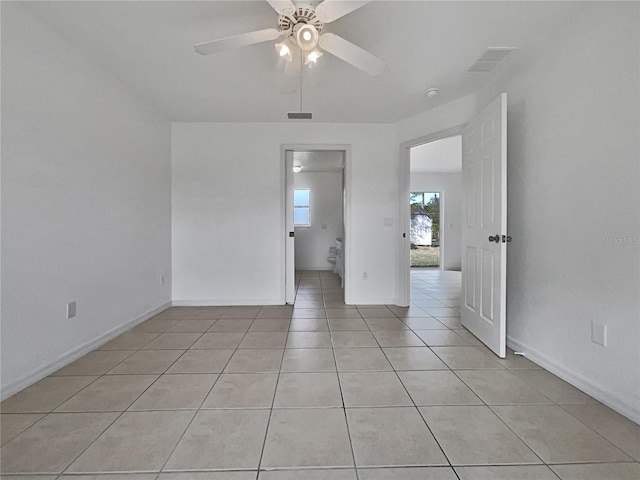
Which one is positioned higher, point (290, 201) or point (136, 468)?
point (290, 201)

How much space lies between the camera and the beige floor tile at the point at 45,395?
159 cm

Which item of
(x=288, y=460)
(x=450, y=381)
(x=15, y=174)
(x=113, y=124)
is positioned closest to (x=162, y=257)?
(x=113, y=124)

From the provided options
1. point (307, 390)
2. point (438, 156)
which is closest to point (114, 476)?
point (307, 390)

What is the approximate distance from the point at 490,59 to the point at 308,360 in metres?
2.71

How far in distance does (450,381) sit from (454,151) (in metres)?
4.83

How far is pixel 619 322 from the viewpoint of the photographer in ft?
5.18

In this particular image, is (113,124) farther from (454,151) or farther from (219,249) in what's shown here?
(454,151)

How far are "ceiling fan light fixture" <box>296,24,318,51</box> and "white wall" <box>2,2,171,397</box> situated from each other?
171 centimetres

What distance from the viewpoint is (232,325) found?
9.93ft

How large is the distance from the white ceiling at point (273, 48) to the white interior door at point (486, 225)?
48 cm

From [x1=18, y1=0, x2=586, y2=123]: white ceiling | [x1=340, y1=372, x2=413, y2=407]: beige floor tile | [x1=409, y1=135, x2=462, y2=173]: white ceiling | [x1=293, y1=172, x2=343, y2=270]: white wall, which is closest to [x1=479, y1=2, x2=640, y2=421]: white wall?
[x1=18, y1=0, x2=586, y2=123]: white ceiling

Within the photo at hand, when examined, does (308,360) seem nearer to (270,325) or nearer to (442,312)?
(270,325)

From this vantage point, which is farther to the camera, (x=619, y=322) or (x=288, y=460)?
(x=619, y=322)

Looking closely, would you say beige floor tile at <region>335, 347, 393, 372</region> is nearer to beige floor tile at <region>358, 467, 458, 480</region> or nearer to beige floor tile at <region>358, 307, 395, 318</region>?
beige floor tile at <region>358, 467, 458, 480</region>
